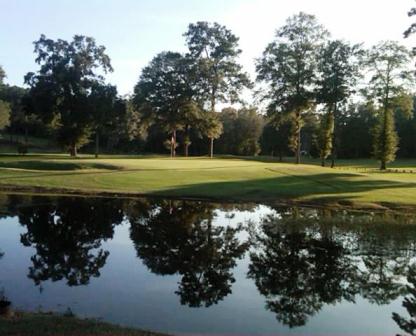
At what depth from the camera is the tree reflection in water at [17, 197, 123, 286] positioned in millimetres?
17156

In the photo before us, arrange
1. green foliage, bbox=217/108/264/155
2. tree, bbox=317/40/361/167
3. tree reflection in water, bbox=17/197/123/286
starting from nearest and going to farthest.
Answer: tree reflection in water, bbox=17/197/123/286, tree, bbox=317/40/361/167, green foliage, bbox=217/108/264/155

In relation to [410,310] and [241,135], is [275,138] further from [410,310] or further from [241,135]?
[410,310]

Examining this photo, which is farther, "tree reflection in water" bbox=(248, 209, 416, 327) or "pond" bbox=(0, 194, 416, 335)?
"tree reflection in water" bbox=(248, 209, 416, 327)

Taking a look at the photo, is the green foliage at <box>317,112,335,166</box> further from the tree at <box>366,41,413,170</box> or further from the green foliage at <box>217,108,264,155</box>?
the green foliage at <box>217,108,264,155</box>

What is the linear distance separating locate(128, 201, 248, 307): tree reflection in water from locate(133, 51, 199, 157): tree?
159 ft

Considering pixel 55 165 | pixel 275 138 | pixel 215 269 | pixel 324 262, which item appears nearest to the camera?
pixel 215 269

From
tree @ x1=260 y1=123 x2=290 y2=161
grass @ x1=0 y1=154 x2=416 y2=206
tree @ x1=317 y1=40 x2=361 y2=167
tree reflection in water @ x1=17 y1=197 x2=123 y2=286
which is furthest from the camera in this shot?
tree @ x1=260 y1=123 x2=290 y2=161

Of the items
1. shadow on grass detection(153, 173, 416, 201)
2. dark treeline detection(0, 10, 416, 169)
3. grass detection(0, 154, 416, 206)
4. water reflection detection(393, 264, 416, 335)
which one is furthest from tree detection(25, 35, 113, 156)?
water reflection detection(393, 264, 416, 335)

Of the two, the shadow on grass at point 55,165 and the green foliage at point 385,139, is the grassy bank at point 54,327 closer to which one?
the shadow on grass at point 55,165

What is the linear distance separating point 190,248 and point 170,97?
61.6 meters

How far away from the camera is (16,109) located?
12131 cm

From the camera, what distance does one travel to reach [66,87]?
70438 mm

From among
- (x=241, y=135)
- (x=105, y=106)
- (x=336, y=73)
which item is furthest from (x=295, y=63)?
(x=241, y=135)

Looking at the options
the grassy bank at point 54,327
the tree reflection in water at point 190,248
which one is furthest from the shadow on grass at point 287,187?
the grassy bank at point 54,327
